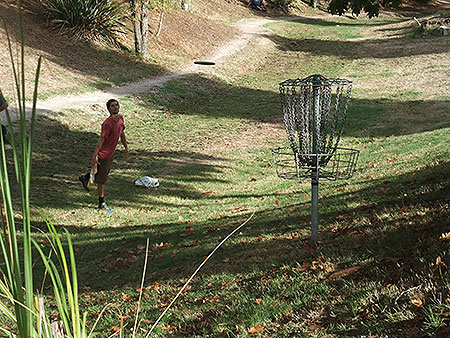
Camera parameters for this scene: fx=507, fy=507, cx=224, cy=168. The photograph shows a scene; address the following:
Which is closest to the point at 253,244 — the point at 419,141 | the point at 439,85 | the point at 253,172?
the point at 253,172

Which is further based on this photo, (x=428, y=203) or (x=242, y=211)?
(x=242, y=211)

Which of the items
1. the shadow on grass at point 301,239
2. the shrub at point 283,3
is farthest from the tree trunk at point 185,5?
the shadow on grass at point 301,239

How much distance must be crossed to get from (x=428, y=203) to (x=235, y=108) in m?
13.0

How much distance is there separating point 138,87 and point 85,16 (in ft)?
15.3

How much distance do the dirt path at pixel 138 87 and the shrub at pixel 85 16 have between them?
136 inches

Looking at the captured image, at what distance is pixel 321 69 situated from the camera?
81.0 feet

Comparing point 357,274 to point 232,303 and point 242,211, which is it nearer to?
point 232,303

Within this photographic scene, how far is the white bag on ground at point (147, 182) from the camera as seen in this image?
9.87 metres

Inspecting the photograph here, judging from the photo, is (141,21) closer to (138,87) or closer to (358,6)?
(138,87)

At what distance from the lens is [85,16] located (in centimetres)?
2033

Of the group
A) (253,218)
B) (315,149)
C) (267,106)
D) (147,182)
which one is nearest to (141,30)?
(267,106)

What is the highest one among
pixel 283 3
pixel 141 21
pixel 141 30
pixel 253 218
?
pixel 283 3

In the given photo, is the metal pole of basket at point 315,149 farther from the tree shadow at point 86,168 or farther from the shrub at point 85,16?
the shrub at point 85,16

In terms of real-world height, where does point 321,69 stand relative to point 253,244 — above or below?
above
